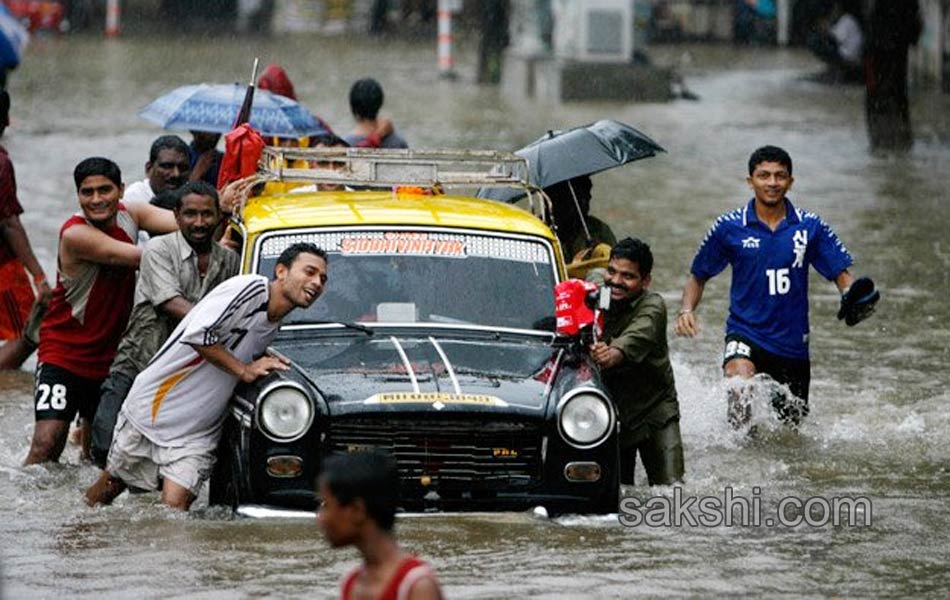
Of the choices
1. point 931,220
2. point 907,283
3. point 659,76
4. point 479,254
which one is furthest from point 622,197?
point 479,254

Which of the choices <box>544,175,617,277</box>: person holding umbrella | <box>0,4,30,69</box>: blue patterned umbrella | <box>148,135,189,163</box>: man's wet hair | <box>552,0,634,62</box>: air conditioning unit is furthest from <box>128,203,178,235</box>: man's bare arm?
<box>552,0,634,62</box>: air conditioning unit

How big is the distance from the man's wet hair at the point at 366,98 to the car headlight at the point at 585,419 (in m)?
6.62

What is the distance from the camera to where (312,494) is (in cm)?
869

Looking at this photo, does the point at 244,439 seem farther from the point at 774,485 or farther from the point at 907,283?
the point at 907,283

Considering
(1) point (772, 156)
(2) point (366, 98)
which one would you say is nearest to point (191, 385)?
(1) point (772, 156)

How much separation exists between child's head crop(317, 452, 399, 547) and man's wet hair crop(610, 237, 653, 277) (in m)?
4.67

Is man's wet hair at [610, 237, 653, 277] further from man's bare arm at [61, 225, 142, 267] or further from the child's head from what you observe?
the child's head

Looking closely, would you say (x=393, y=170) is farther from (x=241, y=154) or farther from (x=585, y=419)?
(x=585, y=419)

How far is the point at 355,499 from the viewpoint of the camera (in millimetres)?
5102

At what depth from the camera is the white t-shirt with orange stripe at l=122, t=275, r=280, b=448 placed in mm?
8711

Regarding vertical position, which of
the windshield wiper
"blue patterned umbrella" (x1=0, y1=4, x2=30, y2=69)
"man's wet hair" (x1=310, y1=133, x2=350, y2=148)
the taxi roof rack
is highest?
"blue patterned umbrella" (x1=0, y1=4, x2=30, y2=69)

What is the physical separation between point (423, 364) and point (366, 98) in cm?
626

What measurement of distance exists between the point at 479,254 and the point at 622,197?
40.5ft

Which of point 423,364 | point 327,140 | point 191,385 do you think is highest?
point 327,140
